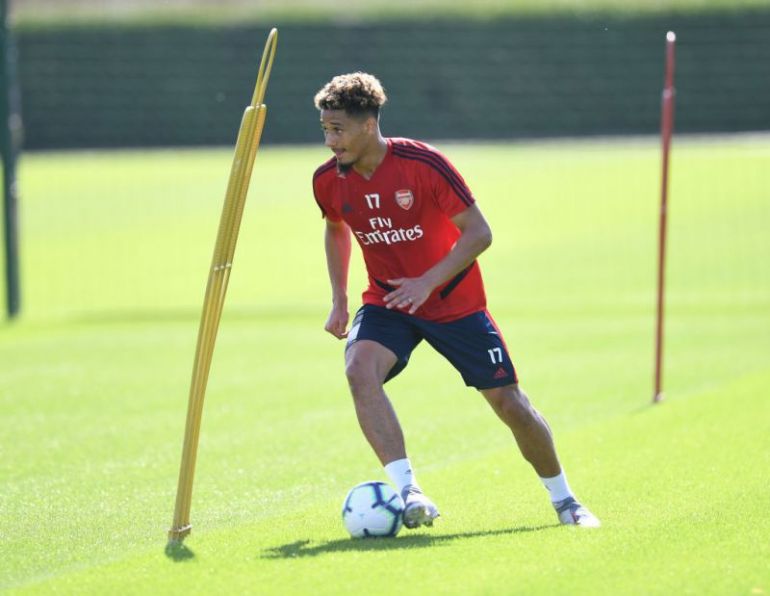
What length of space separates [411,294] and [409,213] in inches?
21.3

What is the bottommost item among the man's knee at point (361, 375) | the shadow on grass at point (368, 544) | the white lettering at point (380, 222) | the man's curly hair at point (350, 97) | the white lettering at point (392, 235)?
the shadow on grass at point (368, 544)

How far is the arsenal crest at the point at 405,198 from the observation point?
7227 mm

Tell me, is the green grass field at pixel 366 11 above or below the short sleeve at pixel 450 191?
above

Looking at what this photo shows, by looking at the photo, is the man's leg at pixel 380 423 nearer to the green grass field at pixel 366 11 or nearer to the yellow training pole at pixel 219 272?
the yellow training pole at pixel 219 272

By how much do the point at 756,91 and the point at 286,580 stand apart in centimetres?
1911

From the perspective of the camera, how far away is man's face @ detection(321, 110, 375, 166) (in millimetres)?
7082

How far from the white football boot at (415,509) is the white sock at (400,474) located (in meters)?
0.03

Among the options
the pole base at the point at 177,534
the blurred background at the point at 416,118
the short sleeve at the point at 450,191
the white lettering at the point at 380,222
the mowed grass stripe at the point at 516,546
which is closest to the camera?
the mowed grass stripe at the point at 516,546

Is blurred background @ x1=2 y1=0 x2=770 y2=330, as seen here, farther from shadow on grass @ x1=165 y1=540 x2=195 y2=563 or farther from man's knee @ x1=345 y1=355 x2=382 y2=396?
shadow on grass @ x1=165 y1=540 x2=195 y2=563

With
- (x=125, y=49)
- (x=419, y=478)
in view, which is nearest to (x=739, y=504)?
(x=419, y=478)

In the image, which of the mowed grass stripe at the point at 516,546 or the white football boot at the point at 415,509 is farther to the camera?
the white football boot at the point at 415,509

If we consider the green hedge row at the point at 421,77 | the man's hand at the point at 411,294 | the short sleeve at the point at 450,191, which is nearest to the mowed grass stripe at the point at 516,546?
the man's hand at the point at 411,294

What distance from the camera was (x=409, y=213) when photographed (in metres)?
7.26

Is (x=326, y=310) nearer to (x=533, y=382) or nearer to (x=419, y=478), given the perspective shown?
(x=533, y=382)
